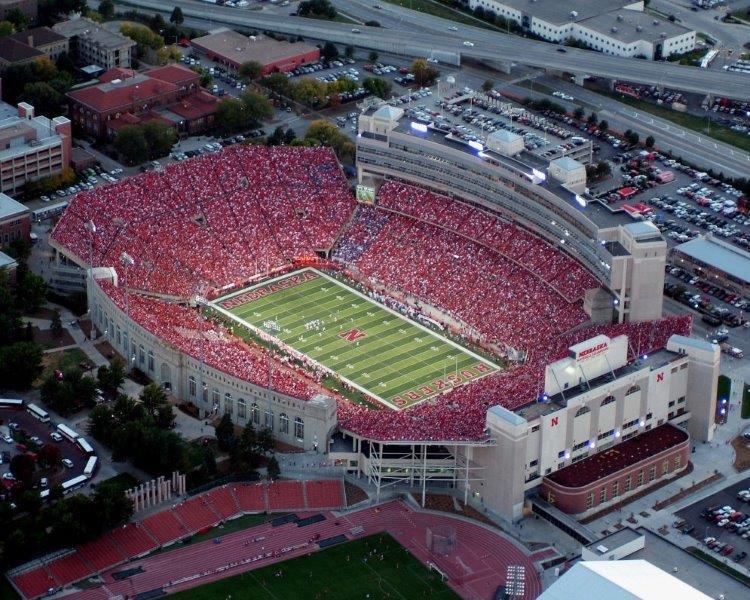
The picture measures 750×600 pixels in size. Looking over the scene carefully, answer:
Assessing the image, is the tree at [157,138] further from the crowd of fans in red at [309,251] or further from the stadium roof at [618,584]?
the stadium roof at [618,584]

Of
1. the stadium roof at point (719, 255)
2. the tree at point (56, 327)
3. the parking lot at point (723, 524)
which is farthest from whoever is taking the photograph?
the stadium roof at point (719, 255)

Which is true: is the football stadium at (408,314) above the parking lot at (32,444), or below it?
above

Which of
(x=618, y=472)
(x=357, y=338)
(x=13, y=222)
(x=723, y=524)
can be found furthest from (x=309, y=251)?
(x=723, y=524)

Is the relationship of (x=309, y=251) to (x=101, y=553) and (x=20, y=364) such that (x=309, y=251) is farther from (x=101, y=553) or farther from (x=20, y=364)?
(x=101, y=553)

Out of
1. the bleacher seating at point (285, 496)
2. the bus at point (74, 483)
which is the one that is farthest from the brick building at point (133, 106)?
the bleacher seating at point (285, 496)

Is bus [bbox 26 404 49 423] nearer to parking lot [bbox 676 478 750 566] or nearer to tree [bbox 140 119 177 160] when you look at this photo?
tree [bbox 140 119 177 160]

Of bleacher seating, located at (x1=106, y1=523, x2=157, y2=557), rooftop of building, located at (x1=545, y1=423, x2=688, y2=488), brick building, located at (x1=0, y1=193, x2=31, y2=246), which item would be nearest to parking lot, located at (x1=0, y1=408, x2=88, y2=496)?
bleacher seating, located at (x1=106, y1=523, x2=157, y2=557)
